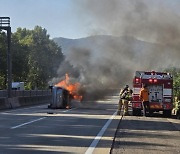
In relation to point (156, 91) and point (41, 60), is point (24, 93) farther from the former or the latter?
point (41, 60)

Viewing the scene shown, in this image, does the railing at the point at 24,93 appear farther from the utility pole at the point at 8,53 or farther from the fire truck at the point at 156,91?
the fire truck at the point at 156,91

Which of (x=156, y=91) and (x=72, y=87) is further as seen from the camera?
A: (x=72, y=87)

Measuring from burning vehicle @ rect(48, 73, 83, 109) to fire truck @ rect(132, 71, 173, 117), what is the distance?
8277 mm

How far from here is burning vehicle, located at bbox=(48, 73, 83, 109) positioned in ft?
104

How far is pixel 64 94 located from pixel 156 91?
360 inches

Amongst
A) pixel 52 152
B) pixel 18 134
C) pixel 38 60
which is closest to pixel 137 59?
pixel 18 134

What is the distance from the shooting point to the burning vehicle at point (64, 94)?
3178cm

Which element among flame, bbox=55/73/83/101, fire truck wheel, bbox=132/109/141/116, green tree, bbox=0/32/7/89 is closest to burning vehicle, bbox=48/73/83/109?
flame, bbox=55/73/83/101

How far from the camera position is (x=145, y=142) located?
12633mm

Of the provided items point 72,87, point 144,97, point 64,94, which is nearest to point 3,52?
point 72,87

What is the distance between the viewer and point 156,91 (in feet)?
81.5

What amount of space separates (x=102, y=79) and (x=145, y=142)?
19.8 metres

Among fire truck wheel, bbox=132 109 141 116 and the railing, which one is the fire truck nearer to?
fire truck wheel, bbox=132 109 141 116

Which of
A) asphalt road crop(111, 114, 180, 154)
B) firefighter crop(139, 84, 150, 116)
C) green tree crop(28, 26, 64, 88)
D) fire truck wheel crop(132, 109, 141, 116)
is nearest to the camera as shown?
asphalt road crop(111, 114, 180, 154)
